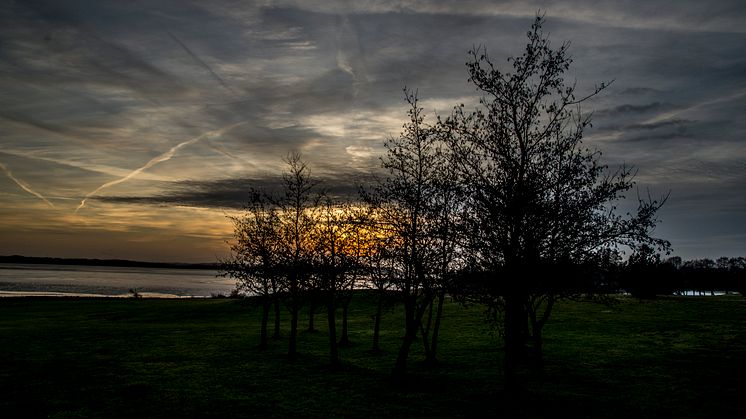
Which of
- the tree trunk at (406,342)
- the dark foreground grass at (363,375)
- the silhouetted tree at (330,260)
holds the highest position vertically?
the silhouetted tree at (330,260)

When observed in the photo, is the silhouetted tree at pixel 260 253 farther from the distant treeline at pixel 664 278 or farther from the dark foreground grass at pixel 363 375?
the distant treeline at pixel 664 278

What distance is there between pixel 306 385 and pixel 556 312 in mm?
48259

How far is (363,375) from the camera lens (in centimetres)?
2792

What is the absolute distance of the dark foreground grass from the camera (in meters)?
20.7

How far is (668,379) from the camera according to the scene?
25906 millimetres

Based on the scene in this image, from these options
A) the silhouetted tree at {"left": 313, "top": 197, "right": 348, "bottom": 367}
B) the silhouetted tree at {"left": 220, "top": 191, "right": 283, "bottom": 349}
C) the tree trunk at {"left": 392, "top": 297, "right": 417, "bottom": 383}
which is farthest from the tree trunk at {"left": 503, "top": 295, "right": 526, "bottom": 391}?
the silhouetted tree at {"left": 220, "top": 191, "right": 283, "bottom": 349}

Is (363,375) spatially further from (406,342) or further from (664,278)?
(664,278)

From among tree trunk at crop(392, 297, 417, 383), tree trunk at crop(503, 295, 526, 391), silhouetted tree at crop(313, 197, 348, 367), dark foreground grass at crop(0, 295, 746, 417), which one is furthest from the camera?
silhouetted tree at crop(313, 197, 348, 367)

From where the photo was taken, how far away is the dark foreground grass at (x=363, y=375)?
20719mm

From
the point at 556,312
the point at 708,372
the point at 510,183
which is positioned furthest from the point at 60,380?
the point at 556,312

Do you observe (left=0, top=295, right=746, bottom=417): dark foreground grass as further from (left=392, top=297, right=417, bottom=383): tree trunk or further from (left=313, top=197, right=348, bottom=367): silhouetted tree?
(left=313, top=197, right=348, bottom=367): silhouetted tree

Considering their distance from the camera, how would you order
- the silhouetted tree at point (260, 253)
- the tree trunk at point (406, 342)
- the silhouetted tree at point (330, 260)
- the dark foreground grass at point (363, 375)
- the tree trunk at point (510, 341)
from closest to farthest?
the tree trunk at point (510, 341), the dark foreground grass at point (363, 375), the tree trunk at point (406, 342), the silhouetted tree at point (330, 260), the silhouetted tree at point (260, 253)

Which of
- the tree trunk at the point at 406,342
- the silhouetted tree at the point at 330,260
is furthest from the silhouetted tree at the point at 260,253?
the tree trunk at the point at 406,342

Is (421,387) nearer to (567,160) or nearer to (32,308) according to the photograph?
(567,160)
